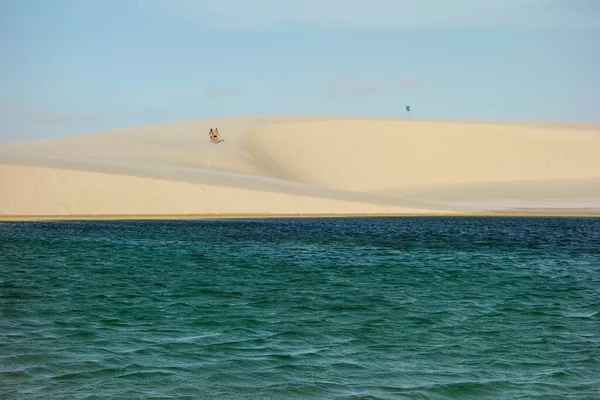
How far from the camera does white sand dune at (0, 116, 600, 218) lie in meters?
65.9

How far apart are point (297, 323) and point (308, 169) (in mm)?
76447

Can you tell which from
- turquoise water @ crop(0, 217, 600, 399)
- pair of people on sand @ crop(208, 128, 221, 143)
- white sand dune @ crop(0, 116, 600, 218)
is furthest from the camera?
pair of people on sand @ crop(208, 128, 221, 143)

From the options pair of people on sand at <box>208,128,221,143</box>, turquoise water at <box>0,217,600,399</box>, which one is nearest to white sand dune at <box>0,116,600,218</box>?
pair of people on sand at <box>208,128,221,143</box>

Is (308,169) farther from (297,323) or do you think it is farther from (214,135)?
(297,323)

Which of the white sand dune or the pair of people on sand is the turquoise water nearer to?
the white sand dune

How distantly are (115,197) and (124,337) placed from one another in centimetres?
5093

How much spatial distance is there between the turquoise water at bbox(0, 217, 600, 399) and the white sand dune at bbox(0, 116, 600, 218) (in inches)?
1144

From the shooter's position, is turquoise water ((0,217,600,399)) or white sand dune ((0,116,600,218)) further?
white sand dune ((0,116,600,218))

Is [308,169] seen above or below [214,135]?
below

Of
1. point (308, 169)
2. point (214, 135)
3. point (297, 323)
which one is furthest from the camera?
point (214, 135)

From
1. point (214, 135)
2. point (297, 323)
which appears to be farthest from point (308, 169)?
point (297, 323)

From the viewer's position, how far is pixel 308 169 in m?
93.9

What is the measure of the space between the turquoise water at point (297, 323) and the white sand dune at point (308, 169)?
95.3 ft

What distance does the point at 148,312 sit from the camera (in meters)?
18.9
